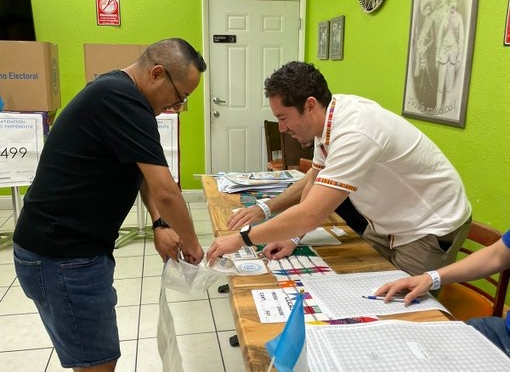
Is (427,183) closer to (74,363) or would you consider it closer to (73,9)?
(74,363)

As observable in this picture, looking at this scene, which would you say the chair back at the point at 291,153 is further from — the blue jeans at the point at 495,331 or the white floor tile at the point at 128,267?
the blue jeans at the point at 495,331

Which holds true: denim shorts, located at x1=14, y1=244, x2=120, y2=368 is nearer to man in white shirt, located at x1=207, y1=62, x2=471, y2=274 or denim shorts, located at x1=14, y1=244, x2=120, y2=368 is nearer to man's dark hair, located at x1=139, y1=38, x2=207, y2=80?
man in white shirt, located at x1=207, y1=62, x2=471, y2=274

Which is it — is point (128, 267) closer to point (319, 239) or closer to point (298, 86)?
point (319, 239)

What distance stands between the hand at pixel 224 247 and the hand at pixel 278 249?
0.43ft

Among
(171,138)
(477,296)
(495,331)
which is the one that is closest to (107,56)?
(171,138)

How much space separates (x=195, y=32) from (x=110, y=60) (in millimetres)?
1232

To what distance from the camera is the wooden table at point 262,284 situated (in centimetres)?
101

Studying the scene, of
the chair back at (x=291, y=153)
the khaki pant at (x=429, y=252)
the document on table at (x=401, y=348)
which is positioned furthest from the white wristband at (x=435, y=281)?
the chair back at (x=291, y=153)

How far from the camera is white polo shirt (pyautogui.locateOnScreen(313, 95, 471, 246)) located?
1418 millimetres

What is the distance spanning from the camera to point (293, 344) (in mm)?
794

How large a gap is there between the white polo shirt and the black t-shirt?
56 cm

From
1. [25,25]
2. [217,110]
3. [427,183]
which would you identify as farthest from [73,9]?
[427,183]

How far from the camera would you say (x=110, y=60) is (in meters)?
3.76

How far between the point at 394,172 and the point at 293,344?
89 centimetres
